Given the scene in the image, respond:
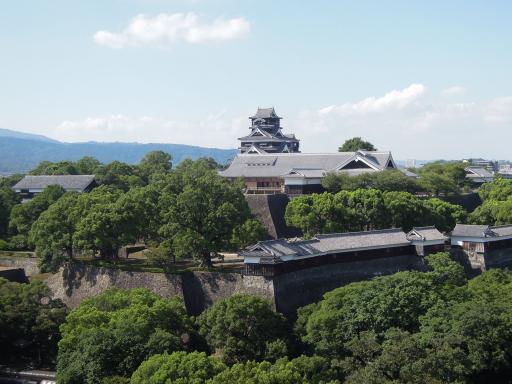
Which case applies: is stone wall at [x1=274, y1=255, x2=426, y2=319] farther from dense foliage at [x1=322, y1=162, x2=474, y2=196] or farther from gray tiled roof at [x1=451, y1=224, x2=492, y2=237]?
dense foliage at [x1=322, y1=162, x2=474, y2=196]

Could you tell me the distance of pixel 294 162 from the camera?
44.2m

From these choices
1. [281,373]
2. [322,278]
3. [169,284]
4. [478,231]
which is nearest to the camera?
[281,373]

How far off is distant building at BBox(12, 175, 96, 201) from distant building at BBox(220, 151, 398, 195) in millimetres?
9296

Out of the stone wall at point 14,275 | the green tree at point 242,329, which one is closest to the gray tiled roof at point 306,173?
the stone wall at point 14,275

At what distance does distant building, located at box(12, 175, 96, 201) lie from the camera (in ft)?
141

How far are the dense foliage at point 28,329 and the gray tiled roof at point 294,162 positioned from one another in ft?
66.3

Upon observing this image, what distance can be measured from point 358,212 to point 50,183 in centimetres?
2259

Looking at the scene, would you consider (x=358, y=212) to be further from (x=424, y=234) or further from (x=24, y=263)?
(x=24, y=263)

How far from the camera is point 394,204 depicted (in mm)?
33156

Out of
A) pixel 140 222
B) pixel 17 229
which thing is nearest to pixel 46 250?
pixel 140 222

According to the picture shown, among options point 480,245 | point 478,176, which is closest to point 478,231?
point 480,245

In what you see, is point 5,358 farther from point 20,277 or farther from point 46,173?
point 46,173

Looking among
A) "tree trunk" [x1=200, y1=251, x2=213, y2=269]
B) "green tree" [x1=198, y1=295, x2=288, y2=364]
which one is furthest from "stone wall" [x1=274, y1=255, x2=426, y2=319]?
"tree trunk" [x1=200, y1=251, x2=213, y2=269]

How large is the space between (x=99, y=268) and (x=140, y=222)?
289 cm
